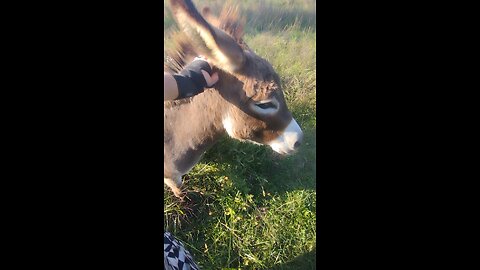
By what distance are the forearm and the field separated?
175mm

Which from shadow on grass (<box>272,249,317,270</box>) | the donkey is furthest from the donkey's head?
shadow on grass (<box>272,249,317,270</box>)

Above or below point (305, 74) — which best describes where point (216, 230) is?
below

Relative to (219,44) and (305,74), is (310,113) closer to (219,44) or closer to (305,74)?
(305,74)

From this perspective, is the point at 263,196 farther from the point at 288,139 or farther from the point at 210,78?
the point at 210,78

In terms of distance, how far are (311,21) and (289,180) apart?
41cm

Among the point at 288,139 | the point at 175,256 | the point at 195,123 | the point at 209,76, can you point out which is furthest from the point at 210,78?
the point at 175,256

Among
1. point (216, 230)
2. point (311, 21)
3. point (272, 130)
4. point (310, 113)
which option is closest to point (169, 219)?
point (216, 230)

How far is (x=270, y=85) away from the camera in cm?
115

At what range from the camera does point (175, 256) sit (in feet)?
3.88

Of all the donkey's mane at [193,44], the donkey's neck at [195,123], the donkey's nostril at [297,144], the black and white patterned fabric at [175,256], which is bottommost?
the black and white patterned fabric at [175,256]

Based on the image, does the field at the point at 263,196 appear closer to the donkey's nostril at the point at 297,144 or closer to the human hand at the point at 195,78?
the donkey's nostril at the point at 297,144

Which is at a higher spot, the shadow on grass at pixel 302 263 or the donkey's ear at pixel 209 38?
the donkey's ear at pixel 209 38

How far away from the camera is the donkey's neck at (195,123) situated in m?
1.16

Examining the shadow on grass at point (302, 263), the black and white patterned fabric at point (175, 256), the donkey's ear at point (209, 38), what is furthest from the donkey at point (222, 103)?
the shadow on grass at point (302, 263)
